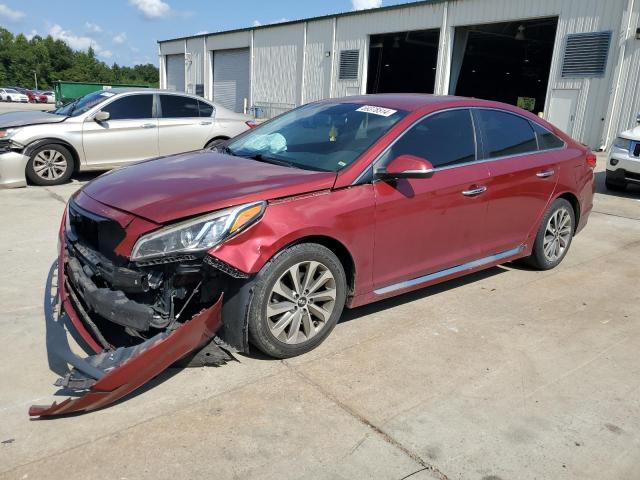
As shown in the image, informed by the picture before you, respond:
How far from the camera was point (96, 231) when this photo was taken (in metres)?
3.28

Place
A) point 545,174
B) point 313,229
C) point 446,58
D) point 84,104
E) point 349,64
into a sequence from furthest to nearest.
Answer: point 349,64
point 446,58
point 84,104
point 545,174
point 313,229

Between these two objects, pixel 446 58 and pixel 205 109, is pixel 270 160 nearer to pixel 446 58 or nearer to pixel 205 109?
pixel 205 109

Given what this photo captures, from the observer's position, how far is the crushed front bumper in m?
2.62

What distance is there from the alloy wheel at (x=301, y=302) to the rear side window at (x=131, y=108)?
6.89 metres

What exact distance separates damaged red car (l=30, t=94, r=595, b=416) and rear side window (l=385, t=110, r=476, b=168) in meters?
0.01

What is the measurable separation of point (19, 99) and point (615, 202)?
194 feet

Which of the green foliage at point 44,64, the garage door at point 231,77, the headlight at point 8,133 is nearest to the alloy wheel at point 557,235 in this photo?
the headlight at point 8,133

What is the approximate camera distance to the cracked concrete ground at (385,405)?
2508 millimetres

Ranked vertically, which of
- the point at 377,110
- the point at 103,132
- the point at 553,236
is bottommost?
the point at 553,236

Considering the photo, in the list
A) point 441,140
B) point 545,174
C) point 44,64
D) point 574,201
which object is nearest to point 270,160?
point 441,140

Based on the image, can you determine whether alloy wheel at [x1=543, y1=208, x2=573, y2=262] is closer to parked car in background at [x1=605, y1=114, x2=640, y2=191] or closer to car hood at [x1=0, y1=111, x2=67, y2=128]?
parked car in background at [x1=605, y1=114, x2=640, y2=191]

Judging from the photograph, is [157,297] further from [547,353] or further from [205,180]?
[547,353]

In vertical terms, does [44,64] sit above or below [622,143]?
above

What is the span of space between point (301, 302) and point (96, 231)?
1294 mm
